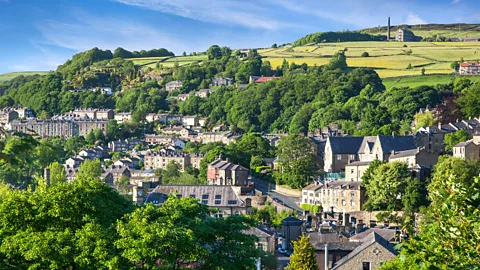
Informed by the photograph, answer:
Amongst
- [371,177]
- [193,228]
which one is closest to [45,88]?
[371,177]

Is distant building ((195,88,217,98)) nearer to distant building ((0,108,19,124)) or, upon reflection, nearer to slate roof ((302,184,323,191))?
distant building ((0,108,19,124))

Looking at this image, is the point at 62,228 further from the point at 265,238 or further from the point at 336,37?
the point at 336,37

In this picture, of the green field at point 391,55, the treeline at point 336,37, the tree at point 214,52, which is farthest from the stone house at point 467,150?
the treeline at point 336,37

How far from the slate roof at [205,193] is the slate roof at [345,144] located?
17873mm

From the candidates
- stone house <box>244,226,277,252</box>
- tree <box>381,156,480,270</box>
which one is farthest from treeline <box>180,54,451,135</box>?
tree <box>381,156,480,270</box>

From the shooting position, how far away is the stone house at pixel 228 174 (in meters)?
81.7

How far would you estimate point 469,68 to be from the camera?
425ft

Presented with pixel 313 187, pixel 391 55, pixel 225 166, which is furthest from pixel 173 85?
pixel 313 187

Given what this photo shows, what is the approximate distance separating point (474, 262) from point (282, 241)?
41.5 m

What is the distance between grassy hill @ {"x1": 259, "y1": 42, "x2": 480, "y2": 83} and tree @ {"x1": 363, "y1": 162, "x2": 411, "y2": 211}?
2456 inches

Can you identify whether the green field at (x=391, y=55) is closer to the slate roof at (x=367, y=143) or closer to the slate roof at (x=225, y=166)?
the slate roof at (x=367, y=143)

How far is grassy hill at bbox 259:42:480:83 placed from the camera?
13925 centimetres

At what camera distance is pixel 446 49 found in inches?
6014

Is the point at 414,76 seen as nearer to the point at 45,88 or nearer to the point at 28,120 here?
the point at 28,120
